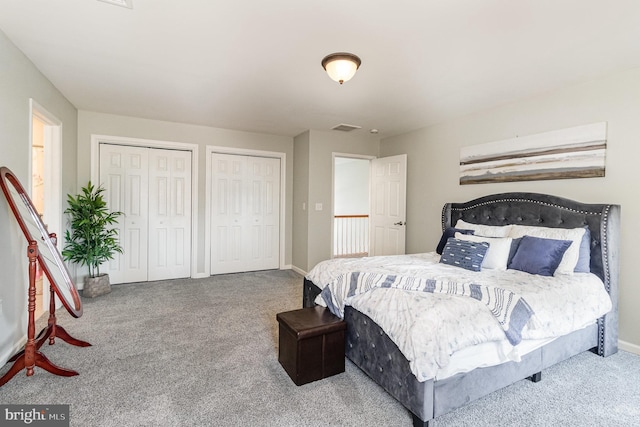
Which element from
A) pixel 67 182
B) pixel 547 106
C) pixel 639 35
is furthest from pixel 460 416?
pixel 67 182

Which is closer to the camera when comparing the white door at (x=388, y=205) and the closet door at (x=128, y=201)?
the closet door at (x=128, y=201)

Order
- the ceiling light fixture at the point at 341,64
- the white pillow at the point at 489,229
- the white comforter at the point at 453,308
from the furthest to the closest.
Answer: the white pillow at the point at 489,229
the ceiling light fixture at the point at 341,64
the white comforter at the point at 453,308

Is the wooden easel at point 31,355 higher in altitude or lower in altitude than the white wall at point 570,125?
lower

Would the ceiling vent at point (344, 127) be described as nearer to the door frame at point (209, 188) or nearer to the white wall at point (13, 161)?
the door frame at point (209, 188)

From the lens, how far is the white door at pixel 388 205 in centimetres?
485

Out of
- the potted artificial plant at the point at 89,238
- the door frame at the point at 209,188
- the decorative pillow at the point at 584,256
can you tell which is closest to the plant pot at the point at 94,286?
the potted artificial plant at the point at 89,238

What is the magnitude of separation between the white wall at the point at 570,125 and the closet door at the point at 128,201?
13.6ft

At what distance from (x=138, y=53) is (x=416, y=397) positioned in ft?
10.3

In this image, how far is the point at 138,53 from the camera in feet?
8.27

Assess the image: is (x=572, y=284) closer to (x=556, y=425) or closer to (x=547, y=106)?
(x=556, y=425)

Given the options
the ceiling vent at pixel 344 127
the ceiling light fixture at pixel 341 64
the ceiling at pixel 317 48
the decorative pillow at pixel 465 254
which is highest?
the ceiling vent at pixel 344 127

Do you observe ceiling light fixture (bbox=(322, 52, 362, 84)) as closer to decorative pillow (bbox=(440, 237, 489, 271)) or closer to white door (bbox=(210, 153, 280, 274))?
decorative pillow (bbox=(440, 237, 489, 271))

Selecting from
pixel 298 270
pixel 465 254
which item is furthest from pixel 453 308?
pixel 298 270

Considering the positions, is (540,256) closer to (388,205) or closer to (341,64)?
(341,64)
